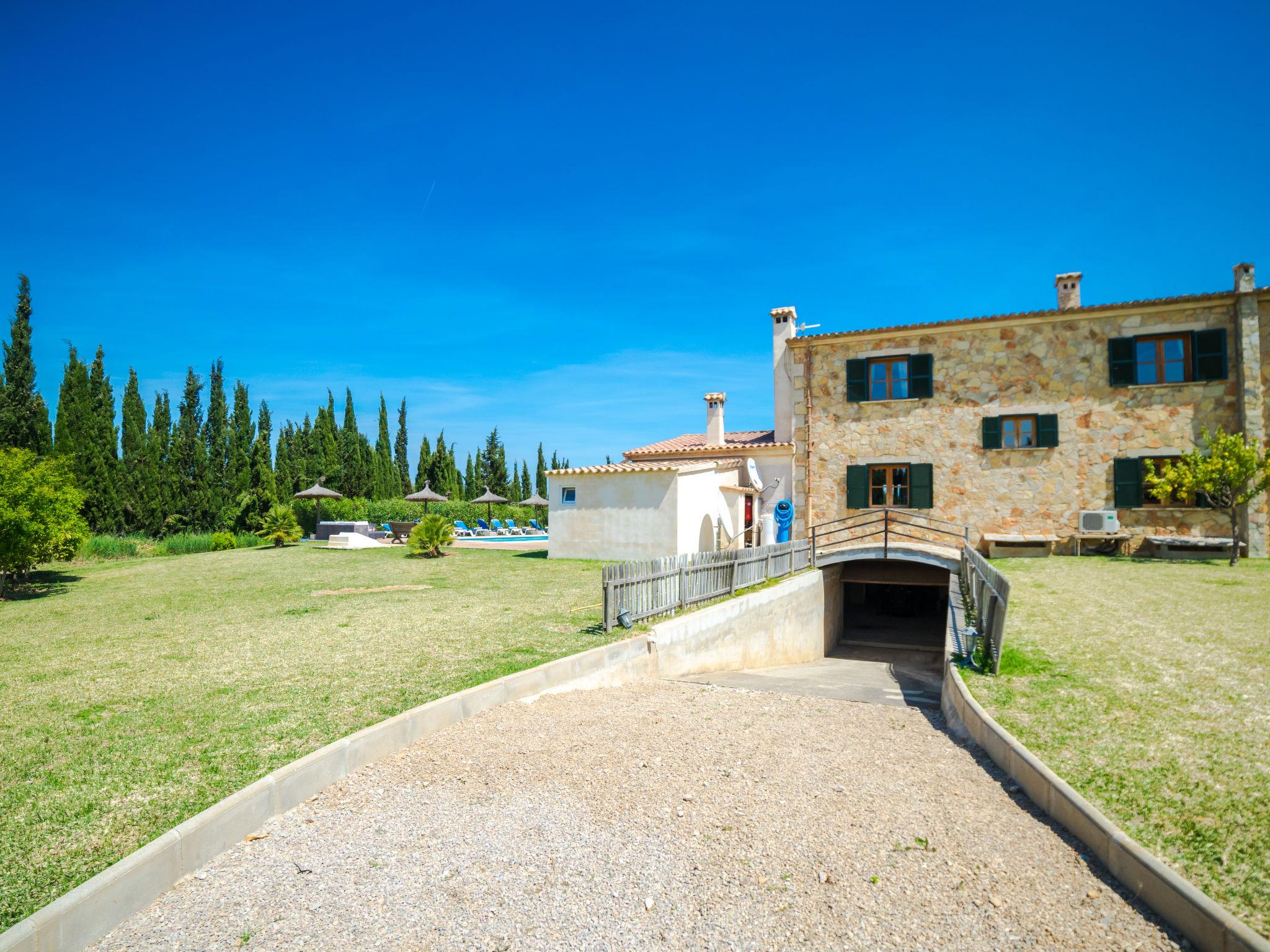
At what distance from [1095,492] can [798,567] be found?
8.55 metres

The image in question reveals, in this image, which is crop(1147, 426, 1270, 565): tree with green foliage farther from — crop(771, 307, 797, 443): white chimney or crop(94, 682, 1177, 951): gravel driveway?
crop(94, 682, 1177, 951): gravel driveway

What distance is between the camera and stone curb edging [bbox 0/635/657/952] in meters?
2.73

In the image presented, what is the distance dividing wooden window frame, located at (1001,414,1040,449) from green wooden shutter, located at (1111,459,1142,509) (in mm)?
1850

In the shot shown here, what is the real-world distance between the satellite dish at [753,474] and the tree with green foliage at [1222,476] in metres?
9.92

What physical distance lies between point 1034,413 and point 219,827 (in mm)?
20205

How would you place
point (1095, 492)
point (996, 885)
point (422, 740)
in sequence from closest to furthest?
point (996, 885)
point (422, 740)
point (1095, 492)

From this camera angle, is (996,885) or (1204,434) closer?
(996,885)

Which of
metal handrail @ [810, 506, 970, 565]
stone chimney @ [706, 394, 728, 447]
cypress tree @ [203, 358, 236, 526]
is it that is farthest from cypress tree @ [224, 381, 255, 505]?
metal handrail @ [810, 506, 970, 565]

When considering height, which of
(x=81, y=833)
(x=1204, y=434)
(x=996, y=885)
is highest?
(x=1204, y=434)

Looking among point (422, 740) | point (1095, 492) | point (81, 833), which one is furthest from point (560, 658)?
point (1095, 492)

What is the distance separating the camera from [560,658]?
7031 mm

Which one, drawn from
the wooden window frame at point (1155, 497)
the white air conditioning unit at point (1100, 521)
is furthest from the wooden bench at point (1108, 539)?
the wooden window frame at point (1155, 497)

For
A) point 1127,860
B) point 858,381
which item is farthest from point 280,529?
point 1127,860

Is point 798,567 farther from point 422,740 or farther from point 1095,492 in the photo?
point 422,740
